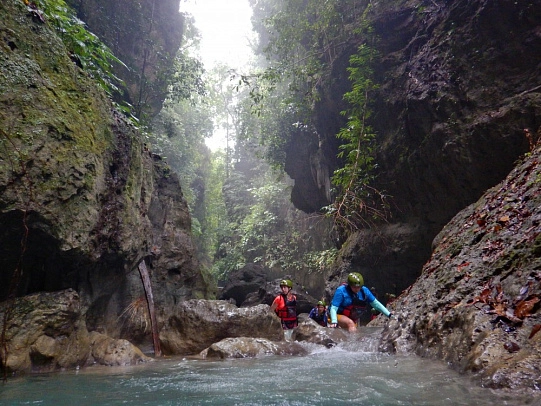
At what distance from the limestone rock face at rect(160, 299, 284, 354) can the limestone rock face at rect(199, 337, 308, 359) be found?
74cm

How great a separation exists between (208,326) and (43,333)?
121 inches

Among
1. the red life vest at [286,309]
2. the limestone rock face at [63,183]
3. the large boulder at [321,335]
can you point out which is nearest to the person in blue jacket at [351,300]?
the large boulder at [321,335]

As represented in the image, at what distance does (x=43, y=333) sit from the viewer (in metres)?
4.82

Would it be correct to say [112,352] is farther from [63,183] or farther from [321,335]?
[321,335]

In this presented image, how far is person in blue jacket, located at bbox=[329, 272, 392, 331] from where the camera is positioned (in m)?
6.66

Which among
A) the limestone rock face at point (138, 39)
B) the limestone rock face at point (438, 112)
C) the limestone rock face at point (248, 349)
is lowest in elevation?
the limestone rock face at point (248, 349)

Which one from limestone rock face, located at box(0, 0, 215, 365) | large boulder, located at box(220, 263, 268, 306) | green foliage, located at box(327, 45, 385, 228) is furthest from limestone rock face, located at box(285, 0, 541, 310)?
limestone rock face, located at box(0, 0, 215, 365)

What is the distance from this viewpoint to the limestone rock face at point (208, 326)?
282 inches

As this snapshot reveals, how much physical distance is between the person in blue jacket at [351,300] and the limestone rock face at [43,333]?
396 centimetres

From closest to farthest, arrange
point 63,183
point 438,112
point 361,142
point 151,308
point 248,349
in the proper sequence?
point 63,183 < point 248,349 < point 151,308 < point 438,112 < point 361,142

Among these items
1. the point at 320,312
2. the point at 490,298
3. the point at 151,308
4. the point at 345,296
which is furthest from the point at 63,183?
the point at 320,312

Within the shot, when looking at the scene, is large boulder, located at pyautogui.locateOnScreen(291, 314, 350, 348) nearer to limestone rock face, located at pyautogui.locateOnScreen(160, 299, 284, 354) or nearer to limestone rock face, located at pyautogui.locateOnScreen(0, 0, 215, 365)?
limestone rock face, located at pyautogui.locateOnScreen(160, 299, 284, 354)

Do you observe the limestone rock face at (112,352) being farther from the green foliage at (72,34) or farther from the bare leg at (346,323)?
the green foliage at (72,34)

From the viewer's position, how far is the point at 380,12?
41.4ft
